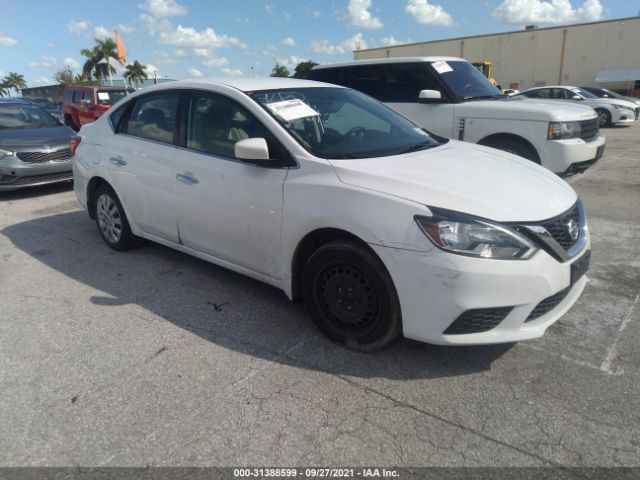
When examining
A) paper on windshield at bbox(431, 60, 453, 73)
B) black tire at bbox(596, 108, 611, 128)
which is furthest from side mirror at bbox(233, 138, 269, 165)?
black tire at bbox(596, 108, 611, 128)

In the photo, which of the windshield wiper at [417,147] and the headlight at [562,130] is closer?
the windshield wiper at [417,147]

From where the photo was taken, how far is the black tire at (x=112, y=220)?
4816 millimetres

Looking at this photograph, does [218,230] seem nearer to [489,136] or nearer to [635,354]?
[635,354]

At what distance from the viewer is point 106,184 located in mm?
4891

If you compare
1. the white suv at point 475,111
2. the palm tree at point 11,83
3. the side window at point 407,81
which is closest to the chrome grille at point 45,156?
the white suv at point 475,111

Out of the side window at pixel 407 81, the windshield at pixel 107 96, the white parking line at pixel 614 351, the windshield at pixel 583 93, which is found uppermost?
the windshield at pixel 583 93

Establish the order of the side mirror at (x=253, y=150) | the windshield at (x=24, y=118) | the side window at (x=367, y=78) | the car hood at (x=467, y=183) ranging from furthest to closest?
the windshield at (x=24, y=118) → the side window at (x=367, y=78) → the side mirror at (x=253, y=150) → the car hood at (x=467, y=183)

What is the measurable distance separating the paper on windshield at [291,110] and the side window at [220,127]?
0.16 meters

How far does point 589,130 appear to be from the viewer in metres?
6.51

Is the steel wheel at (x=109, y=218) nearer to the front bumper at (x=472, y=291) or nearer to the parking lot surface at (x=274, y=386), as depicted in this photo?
the parking lot surface at (x=274, y=386)

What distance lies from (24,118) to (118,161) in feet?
Result: 18.9

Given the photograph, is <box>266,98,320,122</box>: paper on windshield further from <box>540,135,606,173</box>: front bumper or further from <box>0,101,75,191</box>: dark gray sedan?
<box>0,101,75,191</box>: dark gray sedan

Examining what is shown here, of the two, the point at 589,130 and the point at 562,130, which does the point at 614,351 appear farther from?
the point at 589,130

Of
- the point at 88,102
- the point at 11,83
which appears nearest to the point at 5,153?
the point at 88,102
